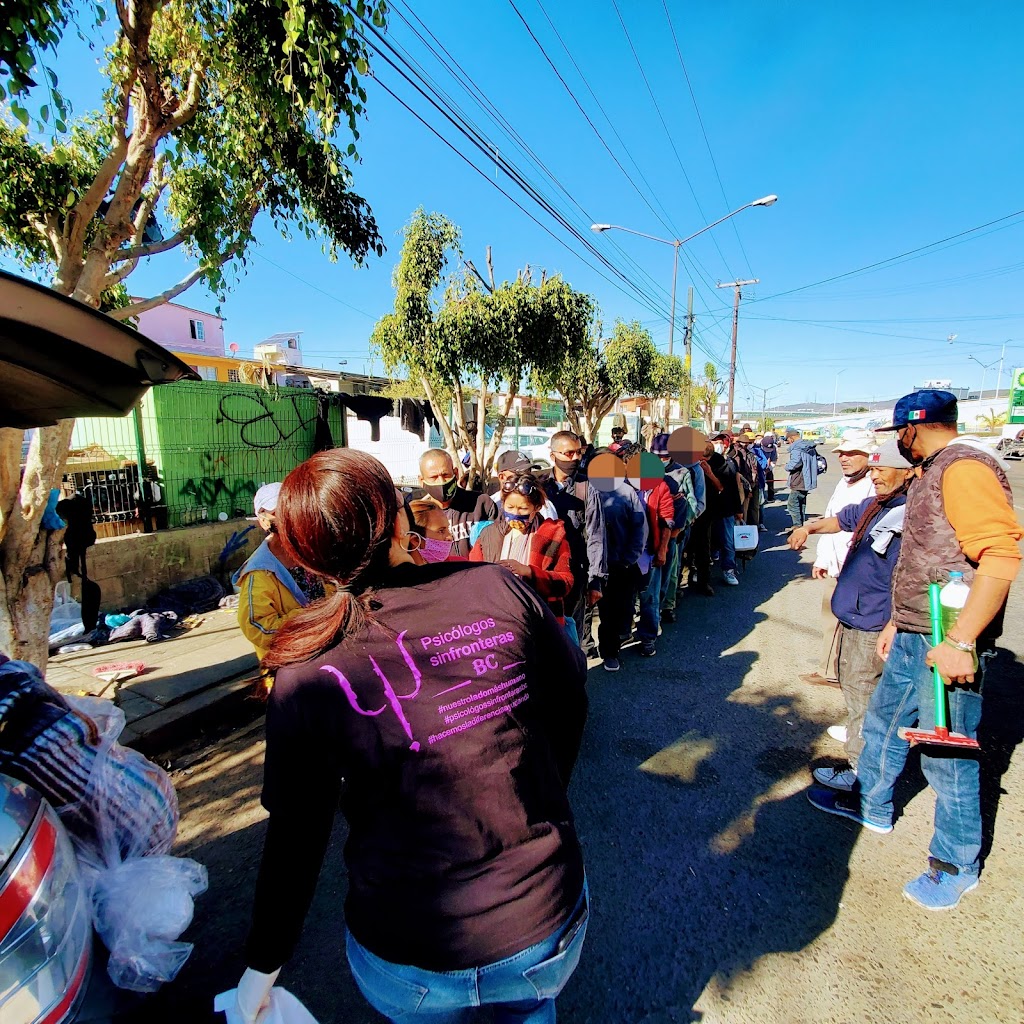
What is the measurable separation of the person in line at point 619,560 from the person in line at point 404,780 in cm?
329

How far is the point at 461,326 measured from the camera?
29.4 ft

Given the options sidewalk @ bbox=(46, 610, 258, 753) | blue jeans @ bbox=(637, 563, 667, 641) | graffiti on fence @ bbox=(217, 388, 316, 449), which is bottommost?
sidewalk @ bbox=(46, 610, 258, 753)

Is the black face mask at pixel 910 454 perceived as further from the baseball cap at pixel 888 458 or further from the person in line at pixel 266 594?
the person in line at pixel 266 594

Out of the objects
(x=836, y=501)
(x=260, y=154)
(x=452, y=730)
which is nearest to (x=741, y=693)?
(x=836, y=501)

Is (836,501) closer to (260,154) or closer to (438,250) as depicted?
(260,154)

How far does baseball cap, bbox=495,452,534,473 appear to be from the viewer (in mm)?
3742

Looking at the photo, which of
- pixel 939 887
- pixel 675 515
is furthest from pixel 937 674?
pixel 675 515

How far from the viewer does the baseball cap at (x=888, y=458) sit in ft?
9.14

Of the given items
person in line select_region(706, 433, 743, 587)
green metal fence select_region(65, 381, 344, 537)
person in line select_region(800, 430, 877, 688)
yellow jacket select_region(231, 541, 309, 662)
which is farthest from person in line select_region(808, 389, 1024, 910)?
green metal fence select_region(65, 381, 344, 537)

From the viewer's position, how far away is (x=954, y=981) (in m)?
1.85

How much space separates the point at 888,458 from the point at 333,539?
2.97 meters

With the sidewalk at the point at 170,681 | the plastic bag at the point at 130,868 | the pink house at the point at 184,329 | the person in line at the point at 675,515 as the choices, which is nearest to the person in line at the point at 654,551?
the person in line at the point at 675,515

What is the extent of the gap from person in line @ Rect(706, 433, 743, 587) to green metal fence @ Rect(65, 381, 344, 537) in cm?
605

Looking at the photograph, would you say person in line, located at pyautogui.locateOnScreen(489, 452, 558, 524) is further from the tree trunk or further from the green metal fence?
the green metal fence
